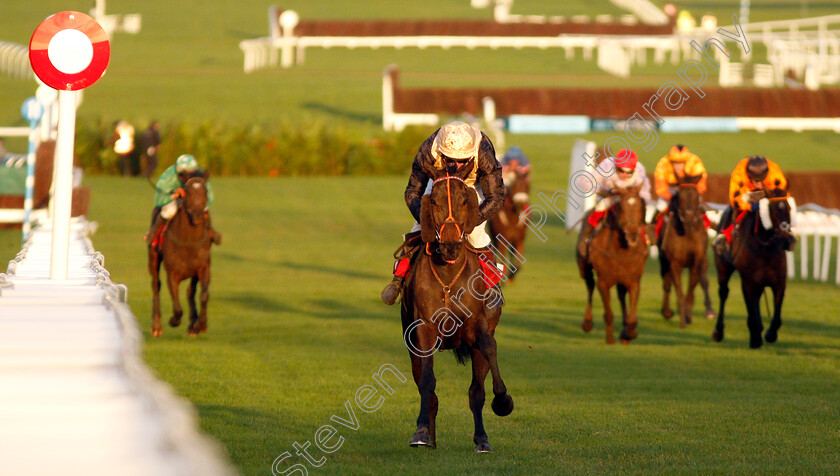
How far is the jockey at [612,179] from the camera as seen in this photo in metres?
11.1

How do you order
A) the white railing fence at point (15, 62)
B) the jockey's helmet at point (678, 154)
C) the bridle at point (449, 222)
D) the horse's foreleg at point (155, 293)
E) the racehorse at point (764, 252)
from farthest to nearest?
the white railing fence at point (15, 62) < the jockey's helmet at point (678, 154) < the horse's foreleg at point (155, 293) < the racehorse at point (764, 252) < the bridle at point (449, 222)

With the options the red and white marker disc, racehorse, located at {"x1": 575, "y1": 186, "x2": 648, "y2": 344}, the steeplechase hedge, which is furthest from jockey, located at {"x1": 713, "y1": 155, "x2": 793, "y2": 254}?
the steeplechase hedge

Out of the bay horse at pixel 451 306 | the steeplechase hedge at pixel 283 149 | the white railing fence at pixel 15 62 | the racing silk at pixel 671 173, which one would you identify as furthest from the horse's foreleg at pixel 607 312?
the white railing fence at pixel 15 62

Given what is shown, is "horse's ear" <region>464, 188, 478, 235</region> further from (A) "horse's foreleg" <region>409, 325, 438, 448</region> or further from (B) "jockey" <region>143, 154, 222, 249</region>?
(B) "jockey" <region>143, 154, 222, 249</region>

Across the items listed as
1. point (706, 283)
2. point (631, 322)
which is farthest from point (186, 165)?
point (706, 283)

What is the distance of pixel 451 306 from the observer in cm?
647

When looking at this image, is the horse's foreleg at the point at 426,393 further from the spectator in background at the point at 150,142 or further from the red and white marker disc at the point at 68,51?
the spectator in background at the point at 150,142

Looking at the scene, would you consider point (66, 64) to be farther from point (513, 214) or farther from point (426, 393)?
point (513, 214)

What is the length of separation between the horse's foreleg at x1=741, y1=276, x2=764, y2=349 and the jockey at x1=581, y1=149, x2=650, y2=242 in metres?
1.34

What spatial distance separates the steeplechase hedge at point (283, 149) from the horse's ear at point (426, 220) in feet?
70.7

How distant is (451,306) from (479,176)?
2.78 ft

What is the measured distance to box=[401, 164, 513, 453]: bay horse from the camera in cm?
636

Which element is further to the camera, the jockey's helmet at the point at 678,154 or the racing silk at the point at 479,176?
the jockey's helmet at the point at 678,154

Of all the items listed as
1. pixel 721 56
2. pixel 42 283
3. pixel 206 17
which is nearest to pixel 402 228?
pixel 42 283
